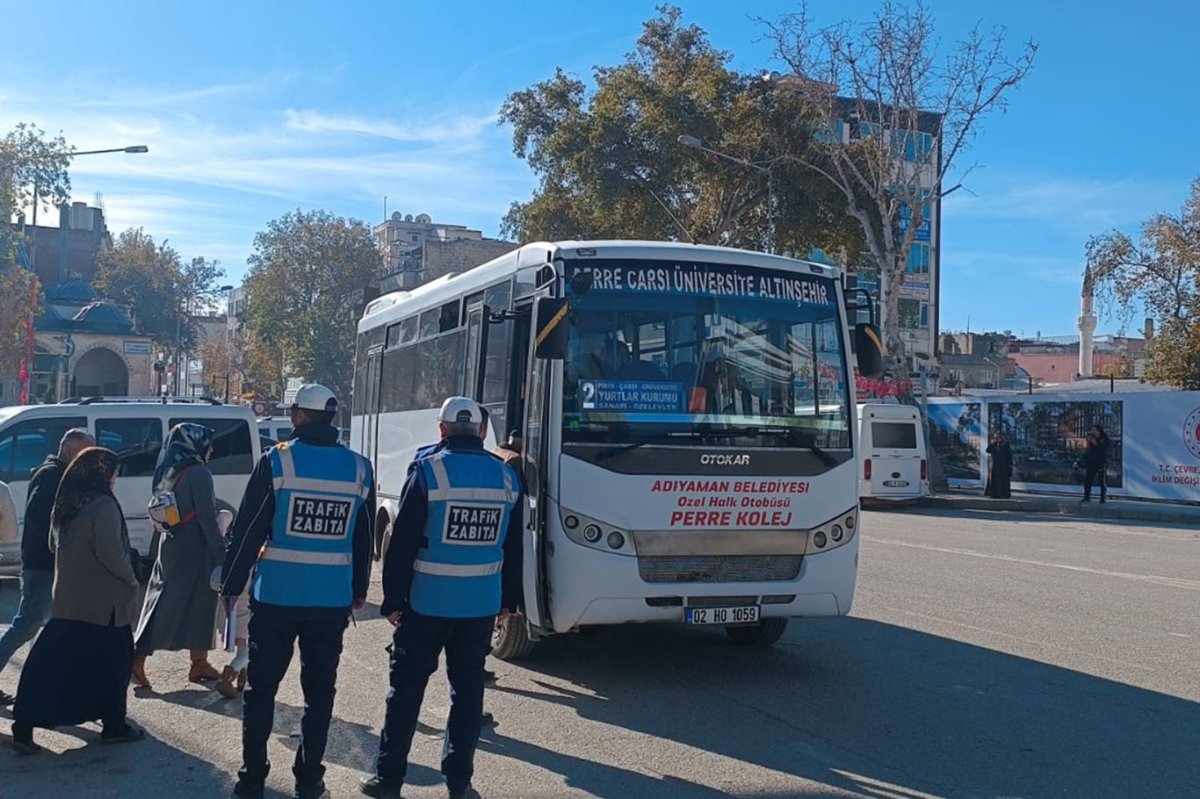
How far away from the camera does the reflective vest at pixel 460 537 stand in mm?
5785

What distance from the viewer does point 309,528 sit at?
562 centimetres

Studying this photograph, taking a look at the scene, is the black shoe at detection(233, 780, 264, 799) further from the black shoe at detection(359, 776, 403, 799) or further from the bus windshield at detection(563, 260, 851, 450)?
the bus windshield at detection(563, 260, 851, 450)

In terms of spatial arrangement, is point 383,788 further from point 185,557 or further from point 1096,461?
point 1096,461

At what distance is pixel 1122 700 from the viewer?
7949 millimetres

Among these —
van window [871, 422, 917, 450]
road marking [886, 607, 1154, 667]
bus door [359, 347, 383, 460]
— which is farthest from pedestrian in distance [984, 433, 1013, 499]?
bus door [359, 347, 383, 460]

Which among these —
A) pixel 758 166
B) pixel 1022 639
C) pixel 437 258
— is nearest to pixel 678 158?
pixel 758 166

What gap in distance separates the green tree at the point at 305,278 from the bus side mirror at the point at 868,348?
5064 centimetres

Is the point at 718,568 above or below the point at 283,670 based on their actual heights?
above

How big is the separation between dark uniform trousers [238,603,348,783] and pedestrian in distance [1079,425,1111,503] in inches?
975

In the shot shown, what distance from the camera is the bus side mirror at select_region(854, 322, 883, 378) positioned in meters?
8.83

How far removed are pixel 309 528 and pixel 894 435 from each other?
2349 cm

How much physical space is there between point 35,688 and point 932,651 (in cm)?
650

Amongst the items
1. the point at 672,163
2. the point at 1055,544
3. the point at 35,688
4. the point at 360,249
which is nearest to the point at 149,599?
the point at 35,688

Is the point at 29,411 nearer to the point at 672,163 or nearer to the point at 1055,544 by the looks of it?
the point at 1055,544
